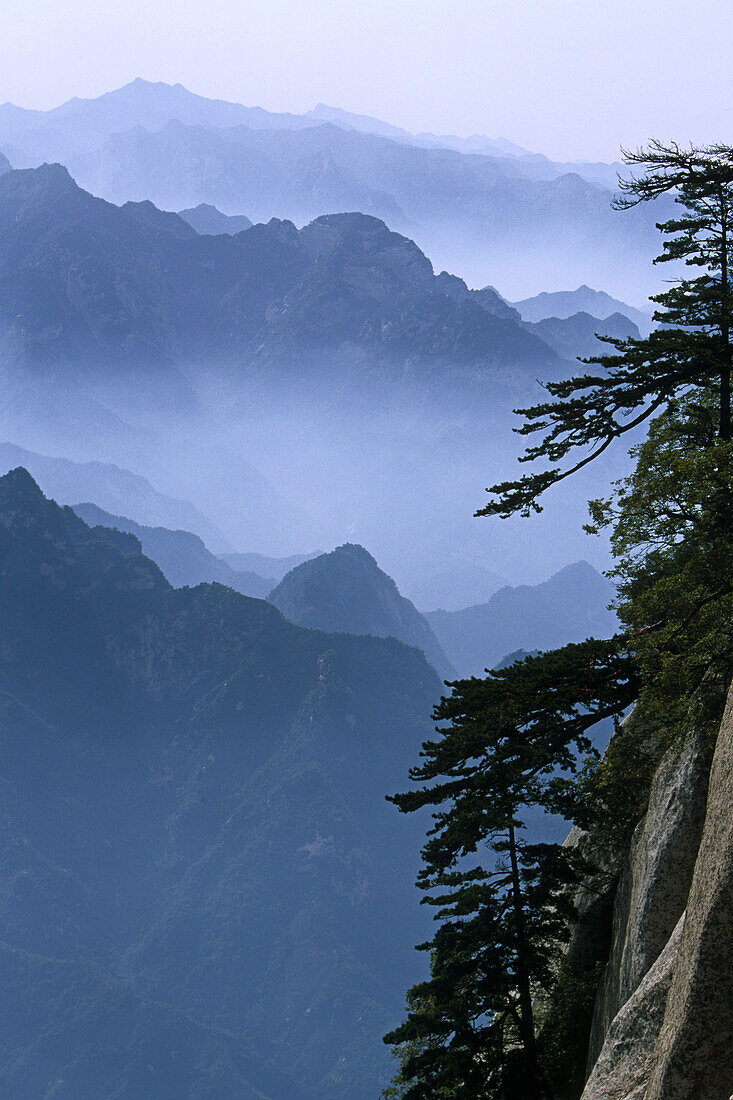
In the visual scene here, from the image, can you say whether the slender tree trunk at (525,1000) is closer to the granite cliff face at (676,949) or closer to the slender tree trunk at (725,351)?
the granite cliff face at (676,949)

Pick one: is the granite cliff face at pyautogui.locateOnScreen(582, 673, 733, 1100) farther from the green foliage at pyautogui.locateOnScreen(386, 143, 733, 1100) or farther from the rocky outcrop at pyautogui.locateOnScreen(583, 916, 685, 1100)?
the green foliage at pyautogui.locateOnScreen(386, 143, 733, 1100)

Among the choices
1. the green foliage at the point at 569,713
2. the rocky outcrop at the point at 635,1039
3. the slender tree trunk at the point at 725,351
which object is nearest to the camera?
the rocky outcrop at the point at 635,1039

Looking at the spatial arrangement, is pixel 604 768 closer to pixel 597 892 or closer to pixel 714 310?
pixel 597 892

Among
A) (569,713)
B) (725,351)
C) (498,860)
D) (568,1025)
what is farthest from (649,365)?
(568,1025)

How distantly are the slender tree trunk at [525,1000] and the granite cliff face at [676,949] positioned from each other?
4.56 ft

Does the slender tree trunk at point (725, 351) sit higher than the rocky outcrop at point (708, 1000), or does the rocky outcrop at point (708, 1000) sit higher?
the slender tree trunk at point (725, 351)

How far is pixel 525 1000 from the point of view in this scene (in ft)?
69.9

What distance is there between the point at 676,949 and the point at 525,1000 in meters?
6.35

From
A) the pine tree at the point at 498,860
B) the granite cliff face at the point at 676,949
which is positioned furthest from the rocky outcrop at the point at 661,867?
the pine tree at the point at 498,860

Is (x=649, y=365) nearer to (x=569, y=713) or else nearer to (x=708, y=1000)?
(x=569, y=713)

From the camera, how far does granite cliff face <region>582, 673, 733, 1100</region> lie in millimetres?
13703

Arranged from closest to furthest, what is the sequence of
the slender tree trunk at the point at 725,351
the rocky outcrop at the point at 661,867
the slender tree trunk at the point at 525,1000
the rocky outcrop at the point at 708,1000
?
the rocky outcrop at the point at 708,1000
the rocky outcrop at the point at 661,867
the slender tree trunk at the point at 525,1000
the slender tree trunk at the point at 725,351

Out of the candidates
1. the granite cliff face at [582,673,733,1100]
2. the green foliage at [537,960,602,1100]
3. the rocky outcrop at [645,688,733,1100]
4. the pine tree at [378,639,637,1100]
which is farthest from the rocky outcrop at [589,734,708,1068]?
the rocky outcrop at [645,688,733,1100]

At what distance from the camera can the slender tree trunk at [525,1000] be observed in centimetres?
2094
